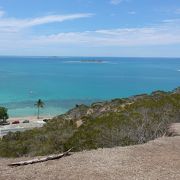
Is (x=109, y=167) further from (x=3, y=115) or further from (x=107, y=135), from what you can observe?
(x=3, y=115)

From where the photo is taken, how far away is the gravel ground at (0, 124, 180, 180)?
10977 millimetres

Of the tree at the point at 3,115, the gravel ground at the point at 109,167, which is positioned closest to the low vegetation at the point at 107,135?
the gravel ground at the point at 109,167

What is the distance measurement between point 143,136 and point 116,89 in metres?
102

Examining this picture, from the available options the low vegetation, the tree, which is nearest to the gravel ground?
the low vegetation

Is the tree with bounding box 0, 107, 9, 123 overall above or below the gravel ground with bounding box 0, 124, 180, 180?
below

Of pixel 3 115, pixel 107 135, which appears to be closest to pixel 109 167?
pixel 107 135

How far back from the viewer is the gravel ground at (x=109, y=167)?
10977mm

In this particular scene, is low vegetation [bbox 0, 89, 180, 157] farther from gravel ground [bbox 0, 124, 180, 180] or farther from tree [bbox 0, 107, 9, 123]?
tree [bbox 0, 107, 9, 123]

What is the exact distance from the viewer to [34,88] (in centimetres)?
11881

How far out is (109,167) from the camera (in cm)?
1173

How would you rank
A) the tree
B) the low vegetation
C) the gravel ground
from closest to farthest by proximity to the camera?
the gravel ground < the low vegetation < the tree

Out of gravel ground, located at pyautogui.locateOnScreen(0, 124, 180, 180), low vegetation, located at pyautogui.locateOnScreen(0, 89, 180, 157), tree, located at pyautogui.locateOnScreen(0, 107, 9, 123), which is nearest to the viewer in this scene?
gravel ground, located at pyautogui.locateOnScreen(0, 124, 180, 180)

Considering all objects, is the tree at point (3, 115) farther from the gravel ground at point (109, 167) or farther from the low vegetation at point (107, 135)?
the gravel ground at point (109, 167)

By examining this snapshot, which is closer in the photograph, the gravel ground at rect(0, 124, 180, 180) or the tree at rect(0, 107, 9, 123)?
the gravel ground at rect(0, 124, 180, 180)
